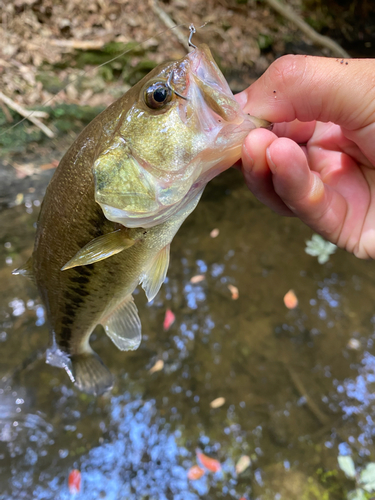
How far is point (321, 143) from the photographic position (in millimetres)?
1701

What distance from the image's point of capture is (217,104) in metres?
1.01

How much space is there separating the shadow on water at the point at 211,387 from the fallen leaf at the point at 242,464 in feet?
0.10

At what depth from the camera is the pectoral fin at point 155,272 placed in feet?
4.64

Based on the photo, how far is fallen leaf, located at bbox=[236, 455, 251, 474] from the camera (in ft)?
8.36

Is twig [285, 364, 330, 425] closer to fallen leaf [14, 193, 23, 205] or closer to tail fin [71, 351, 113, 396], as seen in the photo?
tail fin [71, 351, 113, 396]

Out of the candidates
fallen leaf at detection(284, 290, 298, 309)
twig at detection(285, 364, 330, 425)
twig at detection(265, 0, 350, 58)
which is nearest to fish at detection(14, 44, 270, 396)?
twig at detection(285, 364, 330, 425)

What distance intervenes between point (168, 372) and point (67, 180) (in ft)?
7.54

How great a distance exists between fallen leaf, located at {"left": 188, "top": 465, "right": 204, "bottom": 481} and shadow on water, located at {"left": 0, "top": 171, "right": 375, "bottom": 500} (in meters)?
0.04

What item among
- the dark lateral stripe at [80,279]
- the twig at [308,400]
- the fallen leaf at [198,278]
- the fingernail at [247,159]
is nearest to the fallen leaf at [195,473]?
the twig at [308,400]

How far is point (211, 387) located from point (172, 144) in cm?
251

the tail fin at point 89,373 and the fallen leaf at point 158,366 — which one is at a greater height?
the tail fin at point 89,373

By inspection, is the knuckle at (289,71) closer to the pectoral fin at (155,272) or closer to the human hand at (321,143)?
the human hand at (321,143)

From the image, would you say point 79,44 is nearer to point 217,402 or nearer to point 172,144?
point 172,144

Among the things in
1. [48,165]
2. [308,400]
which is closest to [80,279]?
[308,400]
